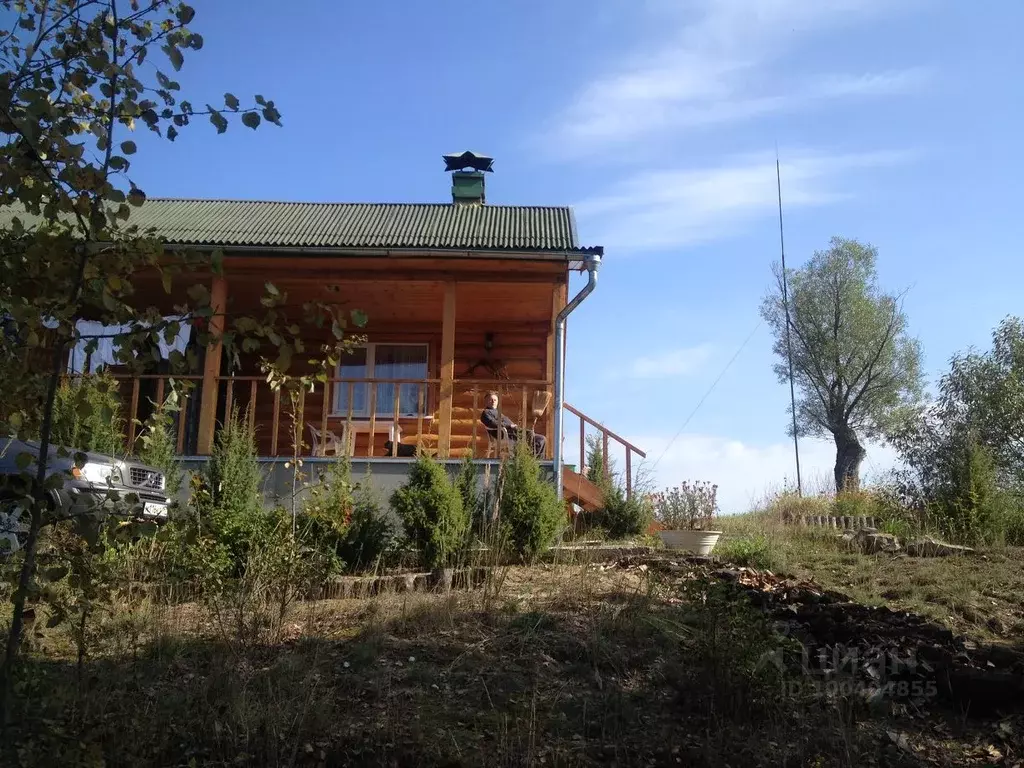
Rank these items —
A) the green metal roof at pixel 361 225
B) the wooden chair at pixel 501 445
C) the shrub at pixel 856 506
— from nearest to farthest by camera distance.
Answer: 1. the wooden chair at pixel 501 445
2. the green metal roof at pixel 361 225
3. the shrub at pixel 856 506

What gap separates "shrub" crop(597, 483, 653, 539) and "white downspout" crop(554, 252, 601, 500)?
817mm

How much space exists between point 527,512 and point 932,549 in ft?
14.6

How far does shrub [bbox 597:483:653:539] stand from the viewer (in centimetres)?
1130

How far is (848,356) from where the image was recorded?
87.7ft

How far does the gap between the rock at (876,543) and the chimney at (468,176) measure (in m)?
8.76

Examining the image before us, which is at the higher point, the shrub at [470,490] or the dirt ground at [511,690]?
the shrub at [470,490]

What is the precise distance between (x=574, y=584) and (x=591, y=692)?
215cm

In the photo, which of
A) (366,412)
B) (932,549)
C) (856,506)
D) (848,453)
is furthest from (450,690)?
(848,453)

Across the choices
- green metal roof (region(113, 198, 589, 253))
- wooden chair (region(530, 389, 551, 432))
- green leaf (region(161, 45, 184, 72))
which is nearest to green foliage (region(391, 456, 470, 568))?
wooden chair (region(530, 389, 551, 432))

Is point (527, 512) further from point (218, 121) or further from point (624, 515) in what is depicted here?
point (218, 121)

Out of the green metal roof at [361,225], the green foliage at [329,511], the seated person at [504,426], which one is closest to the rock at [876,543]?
the seated person at [504,426]

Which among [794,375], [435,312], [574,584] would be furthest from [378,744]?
[794,375]

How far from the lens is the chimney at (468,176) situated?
53.6 feet

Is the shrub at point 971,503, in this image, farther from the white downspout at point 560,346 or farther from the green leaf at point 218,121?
the green leaf at point 218,121
